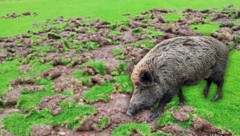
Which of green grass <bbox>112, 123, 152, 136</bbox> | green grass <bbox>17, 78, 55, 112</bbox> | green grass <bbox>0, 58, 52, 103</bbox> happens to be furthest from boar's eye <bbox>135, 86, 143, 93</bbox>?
green grass <bbox>0, 58, 52, 103</bbox>

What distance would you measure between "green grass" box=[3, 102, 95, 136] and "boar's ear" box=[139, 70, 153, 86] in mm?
1611

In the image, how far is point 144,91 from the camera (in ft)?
25.6

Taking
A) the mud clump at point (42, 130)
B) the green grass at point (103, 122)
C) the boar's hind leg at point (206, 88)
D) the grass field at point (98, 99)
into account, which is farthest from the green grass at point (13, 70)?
the boar's hind leg at point (206, 88)

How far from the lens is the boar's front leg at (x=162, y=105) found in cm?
790

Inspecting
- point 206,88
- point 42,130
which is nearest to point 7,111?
point 42,130

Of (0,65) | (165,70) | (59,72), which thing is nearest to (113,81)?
(59,72)

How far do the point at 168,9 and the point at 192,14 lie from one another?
246cm

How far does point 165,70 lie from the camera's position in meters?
7.90

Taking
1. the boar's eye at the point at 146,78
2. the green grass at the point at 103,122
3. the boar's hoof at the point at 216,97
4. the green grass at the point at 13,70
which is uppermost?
the boar's eye at the point at 146,78

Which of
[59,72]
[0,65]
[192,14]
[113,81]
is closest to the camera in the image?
[113,81]

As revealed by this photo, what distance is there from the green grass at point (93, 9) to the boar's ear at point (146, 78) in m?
12.4

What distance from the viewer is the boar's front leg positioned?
311 inches

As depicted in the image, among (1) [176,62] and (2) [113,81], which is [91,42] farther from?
(1) [176,62]

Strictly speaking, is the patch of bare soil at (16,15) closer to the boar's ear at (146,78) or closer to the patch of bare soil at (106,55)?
the patch of bare soil at (106,55)
